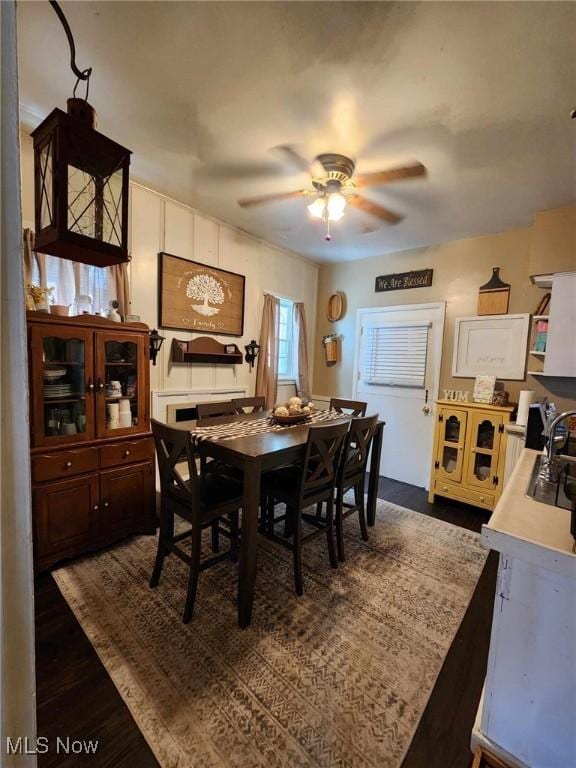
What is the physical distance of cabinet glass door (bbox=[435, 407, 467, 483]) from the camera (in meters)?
3.24

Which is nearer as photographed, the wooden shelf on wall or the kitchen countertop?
the kitchen countertop

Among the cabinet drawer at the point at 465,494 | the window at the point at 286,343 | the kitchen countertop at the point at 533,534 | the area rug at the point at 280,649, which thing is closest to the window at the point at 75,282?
the area rug at the point at 280,649

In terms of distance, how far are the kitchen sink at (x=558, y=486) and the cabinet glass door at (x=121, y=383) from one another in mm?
2353

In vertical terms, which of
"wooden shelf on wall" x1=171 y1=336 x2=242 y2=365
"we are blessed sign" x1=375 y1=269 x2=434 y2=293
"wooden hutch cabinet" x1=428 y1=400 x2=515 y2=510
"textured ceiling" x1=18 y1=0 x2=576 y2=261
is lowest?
"wooden hutch cabinet" x1=428 y1=400 x2=515 y2=510

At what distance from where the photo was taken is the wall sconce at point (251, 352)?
3.77 metres

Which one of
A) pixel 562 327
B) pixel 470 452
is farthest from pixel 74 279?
pixel 562 327

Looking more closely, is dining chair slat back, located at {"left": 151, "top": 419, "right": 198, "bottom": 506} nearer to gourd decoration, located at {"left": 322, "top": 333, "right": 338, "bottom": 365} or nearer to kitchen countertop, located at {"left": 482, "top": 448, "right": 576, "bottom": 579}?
kitchen countertop, located at {"left": 482, "top": 448, "right": 576, "bottom": 579}

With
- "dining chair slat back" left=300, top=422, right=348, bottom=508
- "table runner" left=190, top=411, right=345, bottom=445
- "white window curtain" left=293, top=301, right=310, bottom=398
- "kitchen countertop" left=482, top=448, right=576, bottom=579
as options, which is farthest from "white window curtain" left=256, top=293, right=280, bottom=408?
"kitchen countertop" left=482, top=448, right=576, bottom=579

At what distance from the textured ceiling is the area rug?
2.72m

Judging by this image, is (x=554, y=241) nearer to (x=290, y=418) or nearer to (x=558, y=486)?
(x=558, y=486)

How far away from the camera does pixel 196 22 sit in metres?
1.35

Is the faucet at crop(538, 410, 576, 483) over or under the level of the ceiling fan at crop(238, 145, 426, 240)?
under

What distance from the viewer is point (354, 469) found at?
7.97ft

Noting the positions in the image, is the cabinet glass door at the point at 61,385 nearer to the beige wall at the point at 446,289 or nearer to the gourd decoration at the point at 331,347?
the gourd decoration at the point at 331,347
